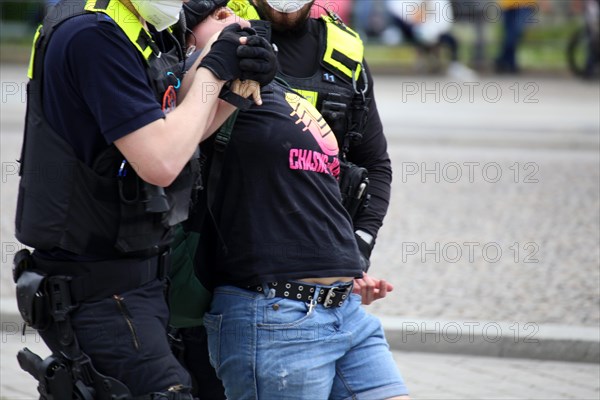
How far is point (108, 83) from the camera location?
2477 mm

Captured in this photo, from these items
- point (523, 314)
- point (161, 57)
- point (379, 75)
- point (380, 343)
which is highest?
point (161, 57)

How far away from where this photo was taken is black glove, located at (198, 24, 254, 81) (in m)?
2.62

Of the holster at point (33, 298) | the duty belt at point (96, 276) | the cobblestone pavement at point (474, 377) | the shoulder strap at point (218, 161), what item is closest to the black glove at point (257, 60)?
the shoulder strap at point (218, 161)

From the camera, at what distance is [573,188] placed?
29.8 feet

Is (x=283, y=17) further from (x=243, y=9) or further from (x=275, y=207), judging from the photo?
(x=275, y=207)

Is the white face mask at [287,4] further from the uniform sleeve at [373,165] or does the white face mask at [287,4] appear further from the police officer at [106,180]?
the police officer at [106,180]

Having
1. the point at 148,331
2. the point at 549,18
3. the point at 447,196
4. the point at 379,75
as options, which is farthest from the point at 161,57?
the point at 549,18

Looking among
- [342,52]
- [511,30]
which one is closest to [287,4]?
[342,52]

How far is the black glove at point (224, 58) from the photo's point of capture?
2.62 meters

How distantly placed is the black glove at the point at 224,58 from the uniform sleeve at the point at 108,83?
0.19 meters

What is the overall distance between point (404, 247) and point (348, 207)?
390 cm

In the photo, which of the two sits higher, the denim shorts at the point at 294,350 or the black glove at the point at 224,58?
the black glove at the point at 224,58

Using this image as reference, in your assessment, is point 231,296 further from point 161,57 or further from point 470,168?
point 470,168

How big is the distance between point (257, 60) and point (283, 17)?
79cm
